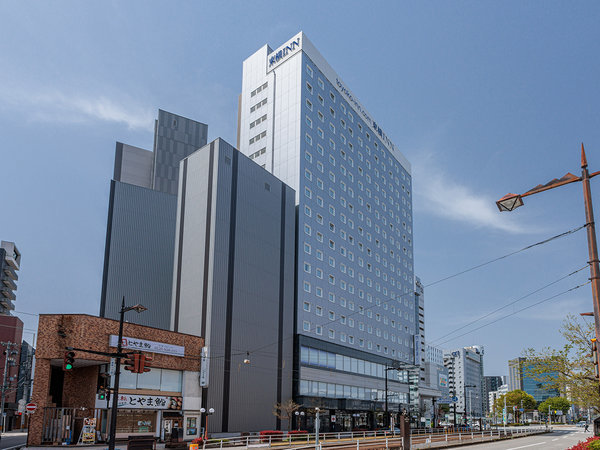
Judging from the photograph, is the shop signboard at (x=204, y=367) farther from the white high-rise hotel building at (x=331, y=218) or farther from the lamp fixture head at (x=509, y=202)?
the lamp fixture head at (x=509, y=202)

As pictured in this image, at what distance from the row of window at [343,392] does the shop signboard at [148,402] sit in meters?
19.9

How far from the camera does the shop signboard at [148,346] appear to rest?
150ft

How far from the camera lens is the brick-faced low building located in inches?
1654

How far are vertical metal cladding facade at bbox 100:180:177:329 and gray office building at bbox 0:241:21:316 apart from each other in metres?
49.7

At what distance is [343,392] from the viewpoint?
75312 mm

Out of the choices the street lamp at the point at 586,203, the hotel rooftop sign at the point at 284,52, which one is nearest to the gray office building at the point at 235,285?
the hotel rooftop sign at the point at 284,52

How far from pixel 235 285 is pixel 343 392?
89.3 feet

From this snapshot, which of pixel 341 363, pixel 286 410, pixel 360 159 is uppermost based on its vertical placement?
pixel 360 159

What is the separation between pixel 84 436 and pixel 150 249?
133 feet

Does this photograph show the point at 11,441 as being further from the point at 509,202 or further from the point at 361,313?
the point at 509,202

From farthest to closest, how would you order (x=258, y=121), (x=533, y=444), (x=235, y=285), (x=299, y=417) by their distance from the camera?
(x=258, y=121)
(x=299, y=417)
(x=235, y=285)
(x=533, y=444)

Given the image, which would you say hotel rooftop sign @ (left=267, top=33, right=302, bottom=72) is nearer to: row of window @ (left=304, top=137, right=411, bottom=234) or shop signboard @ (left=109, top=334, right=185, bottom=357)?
row of window @ (left=304, top=137, right=411, bottom=234)

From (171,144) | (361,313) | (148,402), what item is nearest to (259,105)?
(171,144)

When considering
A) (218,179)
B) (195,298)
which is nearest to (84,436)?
(195,298)
